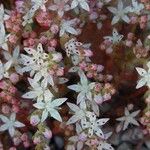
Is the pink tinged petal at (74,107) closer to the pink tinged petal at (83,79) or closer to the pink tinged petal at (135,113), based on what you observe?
the pink tinged petal at (83,79)

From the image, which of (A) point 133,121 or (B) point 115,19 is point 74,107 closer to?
(A) point 133,121

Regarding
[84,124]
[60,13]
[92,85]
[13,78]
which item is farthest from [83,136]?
[60,13]

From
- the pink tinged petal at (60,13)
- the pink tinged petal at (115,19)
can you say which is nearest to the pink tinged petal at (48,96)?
the pink tinged petal at (60,13)

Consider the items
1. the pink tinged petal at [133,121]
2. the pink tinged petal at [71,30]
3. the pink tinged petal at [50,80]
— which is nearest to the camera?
the pink tinged petal at [50,80]

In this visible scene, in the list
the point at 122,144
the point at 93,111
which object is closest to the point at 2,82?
the point at 93,111

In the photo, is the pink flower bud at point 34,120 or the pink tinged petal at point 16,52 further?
the pink tinged petal at point 16,52

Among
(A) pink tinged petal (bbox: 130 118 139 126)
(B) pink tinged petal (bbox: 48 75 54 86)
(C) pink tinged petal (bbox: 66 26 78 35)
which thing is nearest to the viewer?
(B) pink tinged petal (bbox: 48 75 54 86)

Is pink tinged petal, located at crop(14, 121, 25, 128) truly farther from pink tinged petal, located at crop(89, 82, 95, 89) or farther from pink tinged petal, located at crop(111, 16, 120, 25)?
pink tinged petal, located at crop(111, 16, 120, 25)

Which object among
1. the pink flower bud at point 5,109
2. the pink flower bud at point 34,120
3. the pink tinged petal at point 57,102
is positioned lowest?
the pink flower bud at point 5,109

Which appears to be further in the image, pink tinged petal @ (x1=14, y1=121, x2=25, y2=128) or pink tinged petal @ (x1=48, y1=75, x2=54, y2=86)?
pink tinged petal @ (x1=14, y1=121, x2=25, y2=128)

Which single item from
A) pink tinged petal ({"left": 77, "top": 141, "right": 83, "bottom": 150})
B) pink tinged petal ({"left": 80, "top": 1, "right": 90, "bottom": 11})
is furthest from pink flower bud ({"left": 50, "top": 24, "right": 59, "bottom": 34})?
pink tinged petal ({"left": 77, "top": 141, "right": 83, "bottom": 150})

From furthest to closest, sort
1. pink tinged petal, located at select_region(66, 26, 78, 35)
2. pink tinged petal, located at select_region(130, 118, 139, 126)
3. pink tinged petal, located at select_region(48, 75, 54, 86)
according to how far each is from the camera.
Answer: pink tinged petal, located at select_region(130, 118, 139, 126) → pink tinged petal, located at select_region(66, 26, 78, 35) → pink tinged petal, located at select_region(48, 75, 54, 86)
